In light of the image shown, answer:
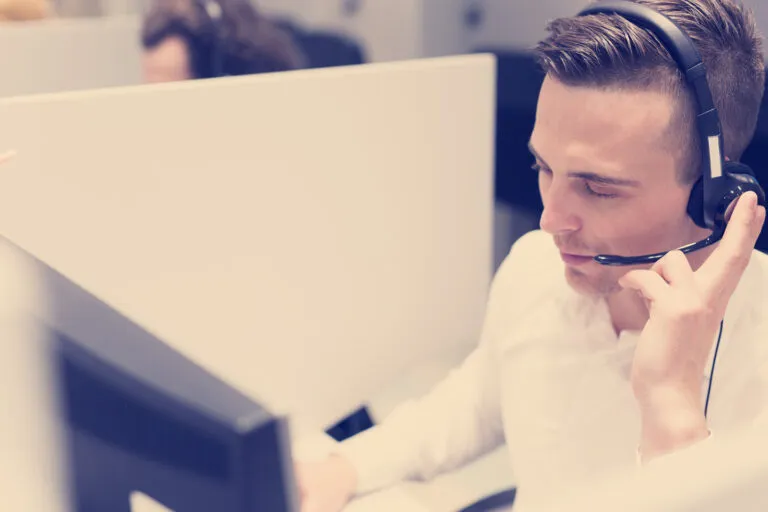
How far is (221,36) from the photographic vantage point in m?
1.70

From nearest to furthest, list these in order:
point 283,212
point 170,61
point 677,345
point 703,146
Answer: point 677,345 < point 703,146 < point 283,212 < point 170,61

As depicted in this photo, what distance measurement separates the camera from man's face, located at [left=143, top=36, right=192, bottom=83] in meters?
1.66

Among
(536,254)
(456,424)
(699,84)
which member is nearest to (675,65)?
(699,84)

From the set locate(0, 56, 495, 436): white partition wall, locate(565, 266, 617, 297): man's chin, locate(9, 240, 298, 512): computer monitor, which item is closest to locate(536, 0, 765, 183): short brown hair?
locate(565, 266, 617, 297): man's chin

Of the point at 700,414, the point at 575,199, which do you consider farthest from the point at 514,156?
the point at 700,414

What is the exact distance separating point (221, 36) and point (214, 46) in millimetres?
28

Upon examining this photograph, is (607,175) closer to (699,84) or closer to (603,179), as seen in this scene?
(603,179)

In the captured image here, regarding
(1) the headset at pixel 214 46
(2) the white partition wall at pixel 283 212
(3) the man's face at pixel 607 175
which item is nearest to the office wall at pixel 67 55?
(1) the headset at pixel 214 46

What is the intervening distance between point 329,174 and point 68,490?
85cm

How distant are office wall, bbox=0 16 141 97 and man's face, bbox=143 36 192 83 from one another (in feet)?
1.11

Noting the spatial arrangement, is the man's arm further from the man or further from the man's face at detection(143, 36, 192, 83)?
the man's face at detection(143, 36, 192, 83)

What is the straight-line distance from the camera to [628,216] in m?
0.76

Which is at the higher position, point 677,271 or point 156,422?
point 677,271

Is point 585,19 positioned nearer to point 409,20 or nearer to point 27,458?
point 27,458
